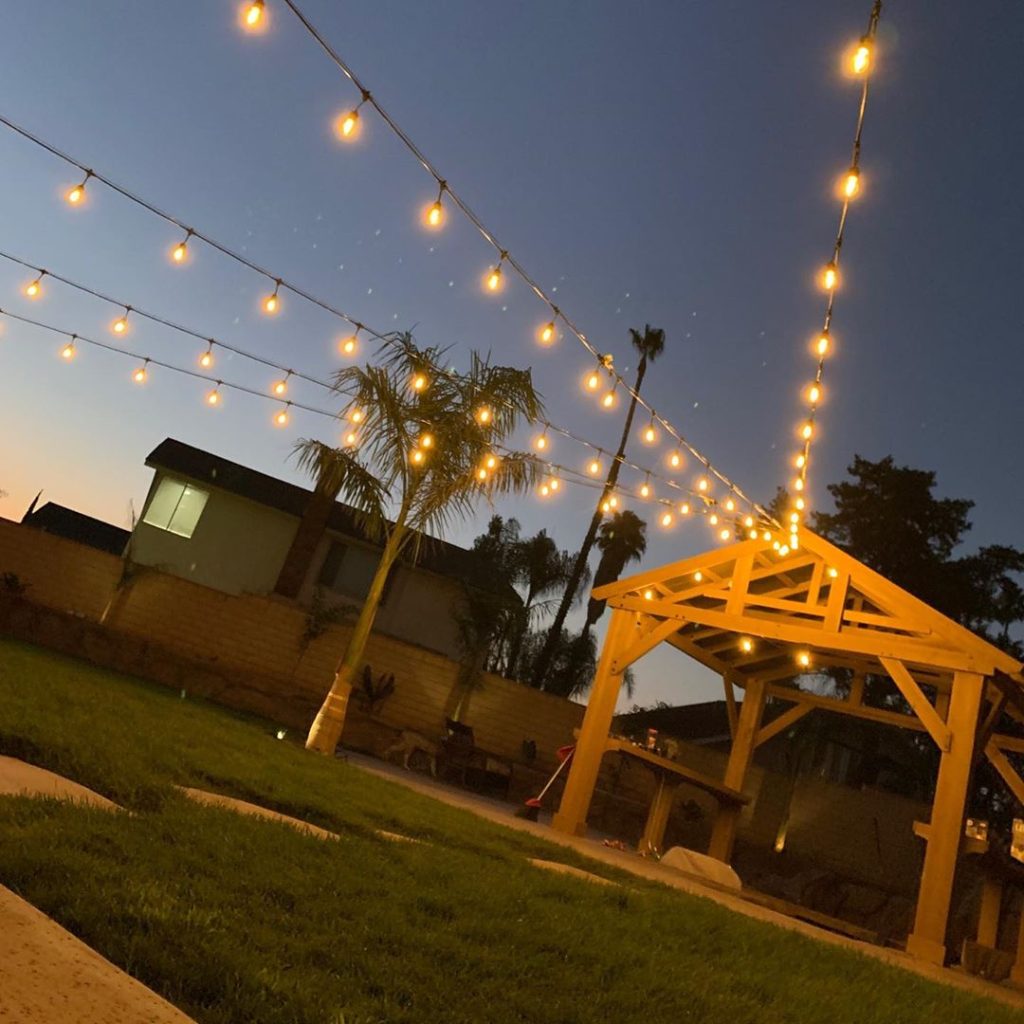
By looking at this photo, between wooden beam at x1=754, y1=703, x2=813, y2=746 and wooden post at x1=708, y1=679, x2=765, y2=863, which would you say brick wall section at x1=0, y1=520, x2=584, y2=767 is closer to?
wooden post at x1=708, y1=679, x2=765, y2=863

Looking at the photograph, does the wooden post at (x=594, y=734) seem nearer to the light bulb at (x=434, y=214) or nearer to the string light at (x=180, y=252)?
the light bulb at (x=434, y=214)

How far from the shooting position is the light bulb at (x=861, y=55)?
13.1ft

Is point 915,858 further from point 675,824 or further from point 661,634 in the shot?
point 661,634

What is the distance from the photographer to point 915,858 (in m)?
12.9

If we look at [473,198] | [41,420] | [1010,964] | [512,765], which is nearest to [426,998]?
[473,198]

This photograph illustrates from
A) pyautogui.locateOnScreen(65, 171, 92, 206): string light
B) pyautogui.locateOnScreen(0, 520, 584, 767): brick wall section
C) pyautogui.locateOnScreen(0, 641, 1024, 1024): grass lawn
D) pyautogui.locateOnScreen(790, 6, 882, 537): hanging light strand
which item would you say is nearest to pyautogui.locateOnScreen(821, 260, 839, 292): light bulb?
pyautogui.locateOnScreen(790, 6, 882, 537): hanging light strand

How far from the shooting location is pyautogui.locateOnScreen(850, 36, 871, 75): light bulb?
4.01 m

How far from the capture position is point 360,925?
3.01 metres

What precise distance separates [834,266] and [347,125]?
3.20 meters

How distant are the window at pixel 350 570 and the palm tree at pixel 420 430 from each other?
10.7 meters

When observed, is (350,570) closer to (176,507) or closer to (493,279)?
(176,507)

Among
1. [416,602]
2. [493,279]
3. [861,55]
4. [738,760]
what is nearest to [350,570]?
[416,602]

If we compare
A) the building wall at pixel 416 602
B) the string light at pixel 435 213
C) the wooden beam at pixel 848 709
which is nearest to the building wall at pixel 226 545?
the building wall at pixel 416 602

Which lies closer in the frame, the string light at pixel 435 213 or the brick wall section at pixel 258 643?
the string light at pixel 435 213
